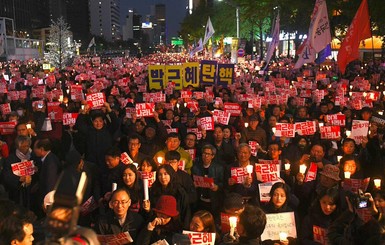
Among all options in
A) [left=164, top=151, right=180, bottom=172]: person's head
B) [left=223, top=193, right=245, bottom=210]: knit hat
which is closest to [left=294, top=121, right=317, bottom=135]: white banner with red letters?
[left=164, top=151, right=180, bottom=172]: person's head

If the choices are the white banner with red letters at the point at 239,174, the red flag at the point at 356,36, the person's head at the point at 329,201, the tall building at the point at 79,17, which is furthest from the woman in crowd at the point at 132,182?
the tall building at the point at 79,17

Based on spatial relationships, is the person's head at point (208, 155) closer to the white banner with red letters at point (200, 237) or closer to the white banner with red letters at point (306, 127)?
the white banner with red letters at point (306, 127)

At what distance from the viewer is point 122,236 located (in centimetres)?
433

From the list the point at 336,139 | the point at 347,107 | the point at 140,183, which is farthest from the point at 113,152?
the point at 347,107

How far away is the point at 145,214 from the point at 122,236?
27.7 inches

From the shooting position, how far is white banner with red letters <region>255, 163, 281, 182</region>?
19.3 feet

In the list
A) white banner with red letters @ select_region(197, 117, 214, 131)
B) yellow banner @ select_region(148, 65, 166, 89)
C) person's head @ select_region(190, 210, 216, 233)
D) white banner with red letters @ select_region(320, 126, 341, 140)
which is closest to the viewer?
person's head @ select_region(190, 210, 216, 233)

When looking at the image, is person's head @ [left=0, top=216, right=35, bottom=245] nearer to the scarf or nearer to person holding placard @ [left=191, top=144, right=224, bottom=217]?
the scarf

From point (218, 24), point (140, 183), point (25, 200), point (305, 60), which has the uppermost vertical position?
point (218, 24)

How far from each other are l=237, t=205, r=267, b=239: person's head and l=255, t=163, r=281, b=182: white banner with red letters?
6.90 ft

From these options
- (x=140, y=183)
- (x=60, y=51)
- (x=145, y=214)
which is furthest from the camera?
(x=60, y=51)

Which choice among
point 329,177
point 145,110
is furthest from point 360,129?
point 145,110

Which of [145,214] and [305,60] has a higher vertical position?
[305,60]

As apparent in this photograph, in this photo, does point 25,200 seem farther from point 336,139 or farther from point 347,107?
A: point 347,107
